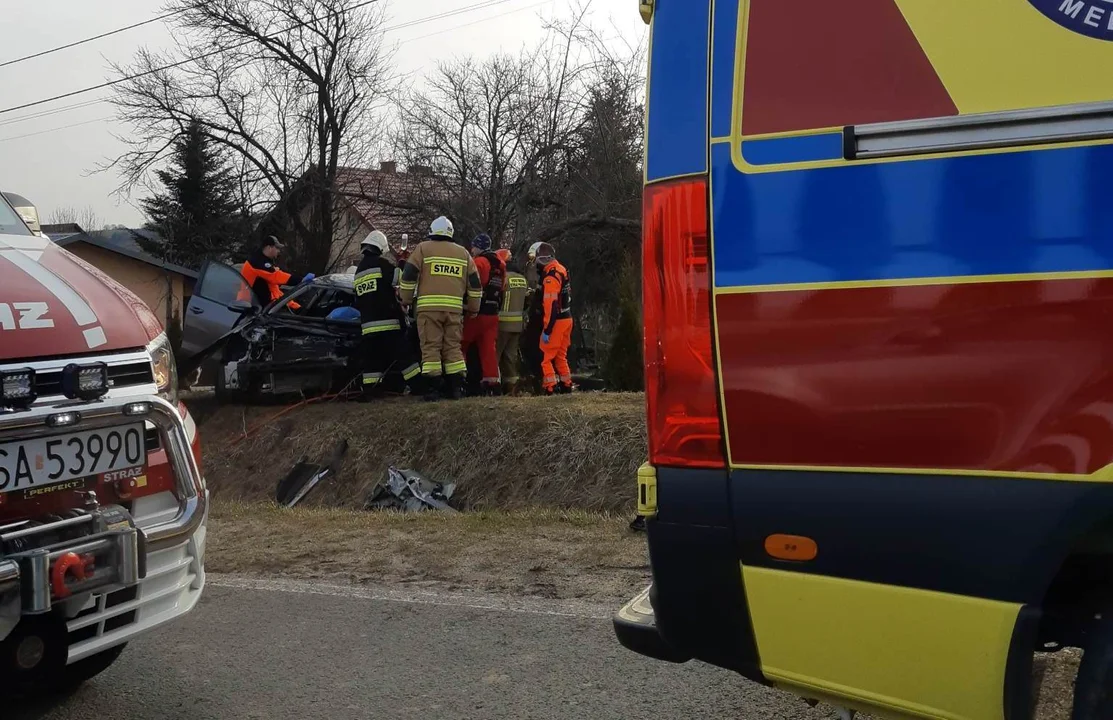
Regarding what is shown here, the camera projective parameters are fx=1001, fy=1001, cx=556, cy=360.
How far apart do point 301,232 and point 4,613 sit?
92.3 feet

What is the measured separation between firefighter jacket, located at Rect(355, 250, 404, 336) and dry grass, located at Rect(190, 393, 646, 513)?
2.77ft

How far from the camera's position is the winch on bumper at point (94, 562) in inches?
112

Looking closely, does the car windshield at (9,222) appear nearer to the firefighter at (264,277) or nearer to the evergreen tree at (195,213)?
the firefighter at (264,277)

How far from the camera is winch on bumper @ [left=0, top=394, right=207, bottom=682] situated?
283 cm

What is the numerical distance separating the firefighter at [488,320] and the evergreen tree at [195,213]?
23.9 meters

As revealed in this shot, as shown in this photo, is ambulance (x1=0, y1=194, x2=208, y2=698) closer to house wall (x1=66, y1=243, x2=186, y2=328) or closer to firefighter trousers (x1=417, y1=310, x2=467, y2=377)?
firefighter trousers (x1=417, y1=310, x2=467, y2=377)

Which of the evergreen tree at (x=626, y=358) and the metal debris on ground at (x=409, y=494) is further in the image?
the evergreen tree at (x=626, y=358)

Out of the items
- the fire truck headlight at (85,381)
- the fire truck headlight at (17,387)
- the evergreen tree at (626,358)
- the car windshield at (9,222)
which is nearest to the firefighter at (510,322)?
the evergreen tree at (626,358)

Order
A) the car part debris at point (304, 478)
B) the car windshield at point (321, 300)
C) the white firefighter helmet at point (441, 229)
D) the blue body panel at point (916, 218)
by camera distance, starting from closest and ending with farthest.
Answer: the blue body panel at point (916, 218) → the car part debris at point (304, 478) → the white firefighter helmet at point (441, 229) → the car windshield at point (321, 300)

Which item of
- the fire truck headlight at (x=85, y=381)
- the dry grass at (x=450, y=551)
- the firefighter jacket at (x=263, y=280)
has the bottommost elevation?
the dry grass at (x=450, y=551)

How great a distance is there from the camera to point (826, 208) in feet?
6.58

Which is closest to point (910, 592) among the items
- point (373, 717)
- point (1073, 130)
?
point (1073, 130)

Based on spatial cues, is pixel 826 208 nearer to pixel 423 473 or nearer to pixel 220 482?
pixel 423 473

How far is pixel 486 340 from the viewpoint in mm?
11000
